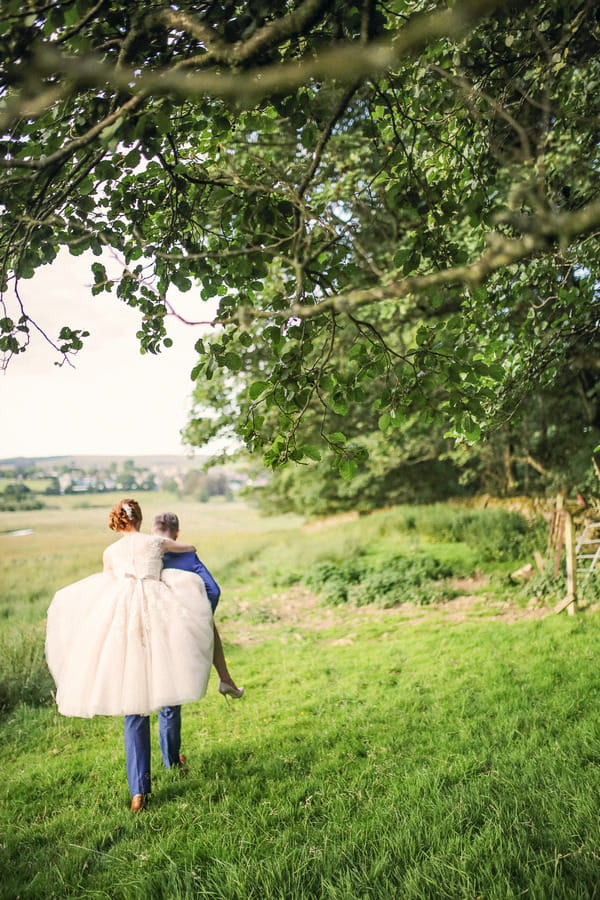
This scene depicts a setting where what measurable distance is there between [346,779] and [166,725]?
5.29 ft

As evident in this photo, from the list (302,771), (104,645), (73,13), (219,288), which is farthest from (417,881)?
(73,13)

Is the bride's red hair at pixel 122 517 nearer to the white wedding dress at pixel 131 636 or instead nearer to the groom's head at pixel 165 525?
the white wedding dress at pixel 131 636

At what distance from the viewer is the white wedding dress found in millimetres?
4070

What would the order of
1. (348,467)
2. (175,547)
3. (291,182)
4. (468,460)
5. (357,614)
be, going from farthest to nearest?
(468,460) < (357,614) < (175,547) < (291,182) < (348,467)

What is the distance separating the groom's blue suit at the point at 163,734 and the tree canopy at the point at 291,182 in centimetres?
173

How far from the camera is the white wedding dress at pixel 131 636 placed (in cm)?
407

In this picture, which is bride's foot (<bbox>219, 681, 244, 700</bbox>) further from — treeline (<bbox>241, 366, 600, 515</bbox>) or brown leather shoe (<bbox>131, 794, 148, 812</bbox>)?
treeline (<bbox>241, 366, 600, 515</bbox>)

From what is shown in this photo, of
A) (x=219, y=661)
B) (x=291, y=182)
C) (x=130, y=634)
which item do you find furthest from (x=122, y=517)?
(x=291, y=182)

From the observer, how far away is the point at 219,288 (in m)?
4.00

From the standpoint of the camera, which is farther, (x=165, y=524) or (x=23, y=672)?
(x=23, y=672)

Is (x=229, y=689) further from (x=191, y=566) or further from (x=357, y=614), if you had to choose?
Answer: (x=357, y=614)

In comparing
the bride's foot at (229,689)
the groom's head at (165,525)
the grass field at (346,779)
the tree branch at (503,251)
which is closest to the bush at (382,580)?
the grass field at (346,779)

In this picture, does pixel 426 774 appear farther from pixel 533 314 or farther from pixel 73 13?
pixel 73 13

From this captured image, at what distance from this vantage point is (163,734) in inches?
190
